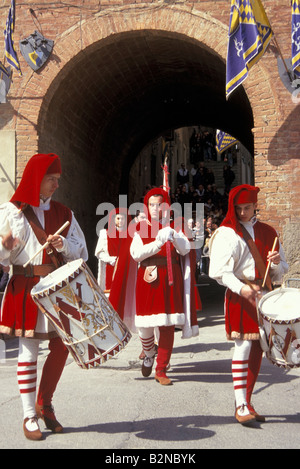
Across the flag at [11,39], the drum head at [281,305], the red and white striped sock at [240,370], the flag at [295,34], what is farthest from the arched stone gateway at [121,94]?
the drum head at [281,305]

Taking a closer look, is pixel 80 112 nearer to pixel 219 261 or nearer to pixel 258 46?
pixel 258 46

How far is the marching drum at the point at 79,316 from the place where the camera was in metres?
3.91

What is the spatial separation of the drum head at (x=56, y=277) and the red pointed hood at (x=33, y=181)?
0.49 meters

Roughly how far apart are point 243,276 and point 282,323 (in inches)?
23.6

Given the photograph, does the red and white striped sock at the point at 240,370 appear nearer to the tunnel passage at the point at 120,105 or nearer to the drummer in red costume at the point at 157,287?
the drummer in red costume at the point at 157,287

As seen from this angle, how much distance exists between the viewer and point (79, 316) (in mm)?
3945

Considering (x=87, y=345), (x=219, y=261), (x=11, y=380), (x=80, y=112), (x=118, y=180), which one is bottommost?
(x=11, y=380)

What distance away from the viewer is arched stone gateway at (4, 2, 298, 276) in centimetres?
1016

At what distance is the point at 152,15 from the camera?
1033 centimetres

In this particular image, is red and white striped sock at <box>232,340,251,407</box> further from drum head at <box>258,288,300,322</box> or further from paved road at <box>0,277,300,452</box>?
drum head at <box>258,288,300,322</box>

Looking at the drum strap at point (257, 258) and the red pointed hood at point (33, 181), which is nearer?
the red pointed hood at point (33, 181)

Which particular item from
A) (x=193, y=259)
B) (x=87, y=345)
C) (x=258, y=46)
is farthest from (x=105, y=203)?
(x=87, y=345)

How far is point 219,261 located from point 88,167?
385 inches

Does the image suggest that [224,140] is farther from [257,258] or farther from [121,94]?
[257,258]
